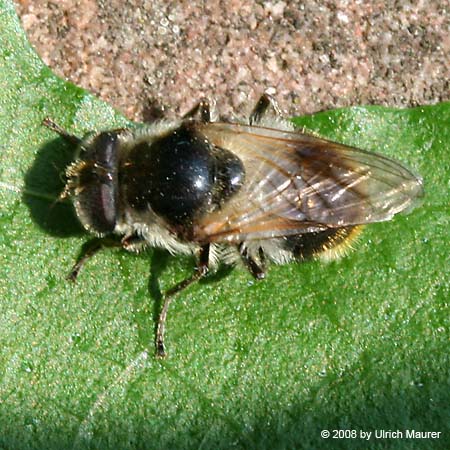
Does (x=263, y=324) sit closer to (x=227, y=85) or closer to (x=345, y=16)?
(x=227, y=85)

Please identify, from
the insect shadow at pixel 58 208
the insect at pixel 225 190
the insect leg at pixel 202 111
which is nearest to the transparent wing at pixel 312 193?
the insect at pixel 225 190

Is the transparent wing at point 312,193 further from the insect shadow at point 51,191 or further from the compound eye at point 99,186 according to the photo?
the insect shadow at point 51,191

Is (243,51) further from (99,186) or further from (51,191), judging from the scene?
(51,191)

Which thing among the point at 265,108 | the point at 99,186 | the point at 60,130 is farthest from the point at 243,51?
the point at 99,186

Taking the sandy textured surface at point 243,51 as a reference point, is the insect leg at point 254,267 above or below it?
below

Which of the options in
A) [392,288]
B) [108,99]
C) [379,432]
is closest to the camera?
[379,432]

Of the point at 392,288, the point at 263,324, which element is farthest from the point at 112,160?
the point at 392,288

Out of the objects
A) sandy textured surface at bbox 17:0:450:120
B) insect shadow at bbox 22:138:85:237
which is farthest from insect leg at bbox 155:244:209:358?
sandy textured surface at bbox 17:0:450:120
